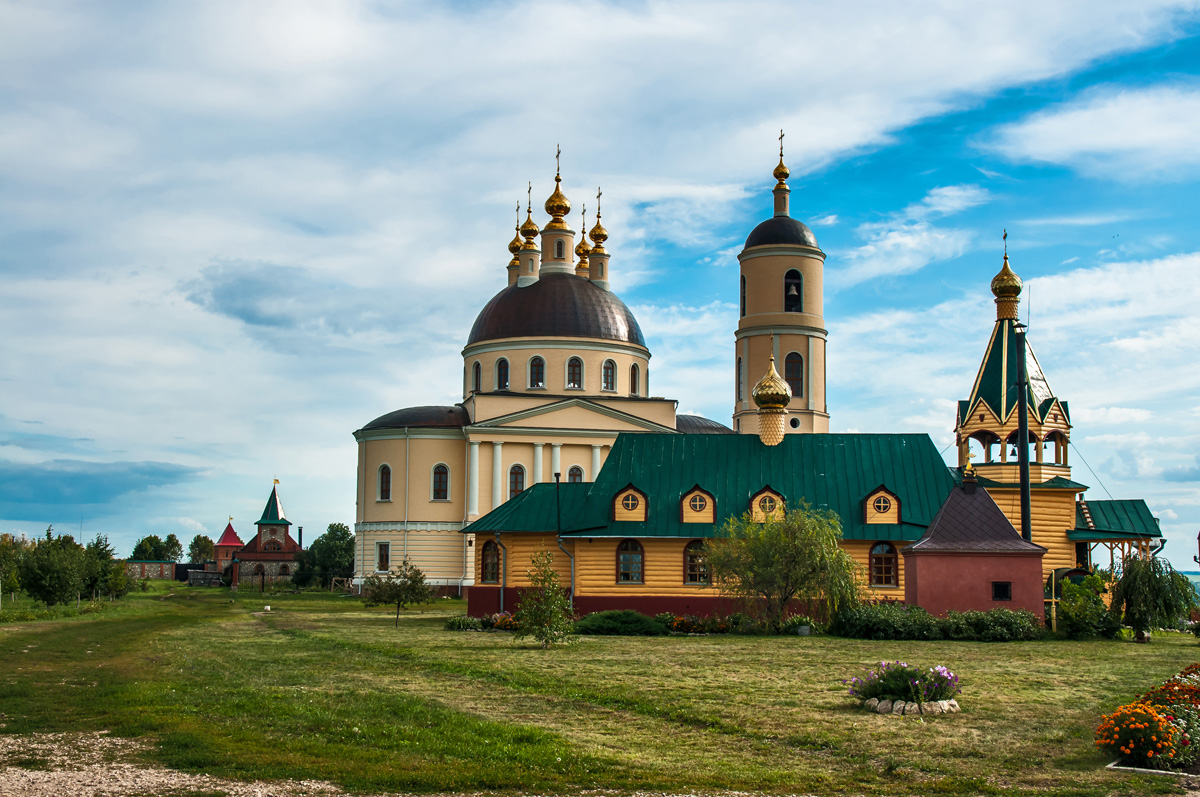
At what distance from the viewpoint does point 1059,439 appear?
3434cm

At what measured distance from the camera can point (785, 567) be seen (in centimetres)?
2867

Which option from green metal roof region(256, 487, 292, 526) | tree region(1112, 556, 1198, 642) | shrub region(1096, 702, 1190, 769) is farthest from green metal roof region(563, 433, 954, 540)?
green metal roof region(256, 487, 292, 526)

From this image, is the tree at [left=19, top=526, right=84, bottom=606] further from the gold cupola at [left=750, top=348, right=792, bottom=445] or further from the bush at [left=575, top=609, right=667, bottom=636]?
the gold cupola at [left=750, top=348, right=792, bottom=445]

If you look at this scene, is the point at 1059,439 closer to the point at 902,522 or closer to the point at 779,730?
the point at 902,522

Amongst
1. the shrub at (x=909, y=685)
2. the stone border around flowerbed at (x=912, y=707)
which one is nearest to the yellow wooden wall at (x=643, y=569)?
the shrub at (x=909, y=685)

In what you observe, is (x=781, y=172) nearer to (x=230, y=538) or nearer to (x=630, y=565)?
(x=630, y=565)

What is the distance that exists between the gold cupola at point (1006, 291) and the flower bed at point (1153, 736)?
999 inches

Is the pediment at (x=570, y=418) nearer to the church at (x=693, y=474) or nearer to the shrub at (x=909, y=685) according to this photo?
the church at (x=693, y=474)

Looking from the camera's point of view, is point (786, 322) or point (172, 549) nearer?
point (786, 322)

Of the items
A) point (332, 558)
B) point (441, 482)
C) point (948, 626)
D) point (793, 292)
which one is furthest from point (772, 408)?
point (332, 558)

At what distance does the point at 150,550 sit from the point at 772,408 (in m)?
103

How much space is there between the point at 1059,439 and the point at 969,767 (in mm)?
25880

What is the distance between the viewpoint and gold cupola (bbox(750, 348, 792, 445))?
37.0m

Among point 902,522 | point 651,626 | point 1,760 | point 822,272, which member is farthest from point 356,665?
point 822,272
